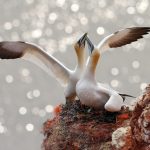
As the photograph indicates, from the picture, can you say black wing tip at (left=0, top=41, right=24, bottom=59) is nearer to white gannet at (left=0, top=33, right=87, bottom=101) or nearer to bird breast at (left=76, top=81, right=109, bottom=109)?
white gannet at (left=0, top=33, right=87, bottom=101)

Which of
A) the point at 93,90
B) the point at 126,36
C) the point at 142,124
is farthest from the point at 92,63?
the point at 142,124

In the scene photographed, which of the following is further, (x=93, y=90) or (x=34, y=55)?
(x=34, y=55)

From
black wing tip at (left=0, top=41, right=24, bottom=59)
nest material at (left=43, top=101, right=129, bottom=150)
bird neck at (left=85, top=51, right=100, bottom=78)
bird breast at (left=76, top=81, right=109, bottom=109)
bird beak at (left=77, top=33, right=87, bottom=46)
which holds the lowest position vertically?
nest material at (left=43, top=101, right=129, bottom=150)

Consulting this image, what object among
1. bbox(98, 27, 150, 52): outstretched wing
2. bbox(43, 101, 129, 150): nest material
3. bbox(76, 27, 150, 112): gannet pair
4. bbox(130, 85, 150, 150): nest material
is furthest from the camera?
bbox(98, 27, 150, 52): outstretched wing

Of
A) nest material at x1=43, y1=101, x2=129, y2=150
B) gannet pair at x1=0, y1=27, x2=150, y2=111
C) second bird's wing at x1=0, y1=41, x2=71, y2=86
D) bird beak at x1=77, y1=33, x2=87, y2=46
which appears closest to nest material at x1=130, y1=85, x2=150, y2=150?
nest material at x1=43, y1=101, x2=129, y2=150

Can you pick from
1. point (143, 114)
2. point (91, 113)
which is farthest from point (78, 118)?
point (143, 114)

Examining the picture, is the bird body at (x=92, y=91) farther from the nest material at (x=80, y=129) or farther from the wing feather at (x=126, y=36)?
the wing feather at (x=126, y=36)

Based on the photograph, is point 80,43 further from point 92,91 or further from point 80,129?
point 80,129
